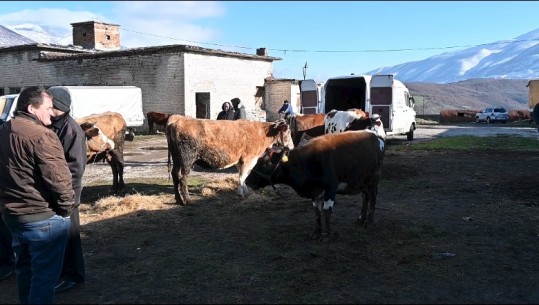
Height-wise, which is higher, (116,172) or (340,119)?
(340,119)

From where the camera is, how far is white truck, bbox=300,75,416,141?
16344 mm

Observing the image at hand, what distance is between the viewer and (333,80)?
55.1 feet

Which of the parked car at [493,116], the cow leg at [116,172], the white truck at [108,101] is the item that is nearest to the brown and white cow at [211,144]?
the cow leg at [116,172]

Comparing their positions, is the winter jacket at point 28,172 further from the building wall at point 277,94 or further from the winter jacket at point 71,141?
the building wall at point 277,94

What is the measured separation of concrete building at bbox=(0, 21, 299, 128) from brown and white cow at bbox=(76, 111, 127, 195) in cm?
1441

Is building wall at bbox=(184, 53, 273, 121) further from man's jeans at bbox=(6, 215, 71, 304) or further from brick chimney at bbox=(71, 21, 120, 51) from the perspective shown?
man's jeans at bbox=(6, 215, 71, 304)

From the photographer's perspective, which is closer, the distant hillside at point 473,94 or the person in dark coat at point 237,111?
the person in dark coat at point 237,111

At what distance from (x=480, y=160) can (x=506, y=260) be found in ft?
30.1

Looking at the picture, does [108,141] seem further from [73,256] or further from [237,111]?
[73,256]

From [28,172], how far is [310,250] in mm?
3496

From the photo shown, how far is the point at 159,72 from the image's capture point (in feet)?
80.7

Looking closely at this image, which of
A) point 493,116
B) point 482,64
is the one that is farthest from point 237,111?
point 482,64

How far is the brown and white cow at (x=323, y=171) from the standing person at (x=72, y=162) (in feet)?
8.63

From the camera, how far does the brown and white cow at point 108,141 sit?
28.6 ft
